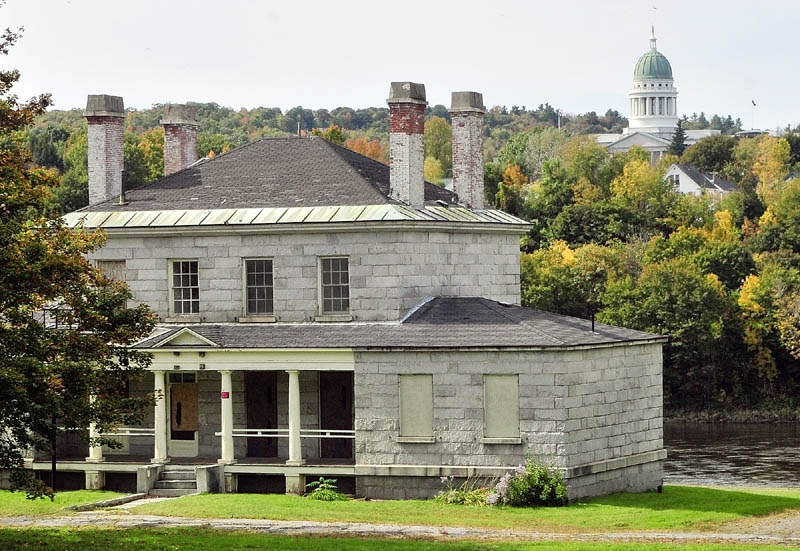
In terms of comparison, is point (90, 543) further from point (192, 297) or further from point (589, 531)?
point (192, 297)

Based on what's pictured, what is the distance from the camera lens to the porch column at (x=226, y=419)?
4200 cm

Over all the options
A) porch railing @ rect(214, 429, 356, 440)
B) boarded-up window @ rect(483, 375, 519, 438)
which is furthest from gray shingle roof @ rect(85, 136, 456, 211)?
boarded-up window @ rect(483, 375, 519, 438)

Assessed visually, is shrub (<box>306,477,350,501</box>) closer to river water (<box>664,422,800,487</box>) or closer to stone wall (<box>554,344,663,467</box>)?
stone wall (<box>554,344,663,467</box>)

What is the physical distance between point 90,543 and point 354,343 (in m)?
10.5

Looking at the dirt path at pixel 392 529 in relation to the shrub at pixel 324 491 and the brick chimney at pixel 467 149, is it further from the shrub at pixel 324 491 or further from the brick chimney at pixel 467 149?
the brick chimney at pixel 467 149

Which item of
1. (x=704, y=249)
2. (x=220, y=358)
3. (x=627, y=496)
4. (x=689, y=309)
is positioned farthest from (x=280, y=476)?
(x=704, y=249)

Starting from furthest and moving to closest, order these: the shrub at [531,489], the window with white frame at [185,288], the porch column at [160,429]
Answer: the window with white frame at [185,288]
the porch column at [160,429]
the shrub at [531,489]

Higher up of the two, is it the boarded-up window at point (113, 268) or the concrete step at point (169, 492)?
the boarded-up window at point (113, 268)

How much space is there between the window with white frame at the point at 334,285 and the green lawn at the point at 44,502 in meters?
7.00

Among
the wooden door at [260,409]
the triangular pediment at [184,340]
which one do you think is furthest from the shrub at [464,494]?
the triangular pediment at [184,340]

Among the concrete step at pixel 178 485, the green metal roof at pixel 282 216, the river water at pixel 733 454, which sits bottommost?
the river water at pixel 733 454

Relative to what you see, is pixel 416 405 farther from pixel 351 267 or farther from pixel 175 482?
pixel 175 482

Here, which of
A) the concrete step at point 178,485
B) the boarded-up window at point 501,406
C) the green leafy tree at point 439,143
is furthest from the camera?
the green leafy tree at point 439,143

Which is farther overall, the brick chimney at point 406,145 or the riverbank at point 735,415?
the riverbank at point 735,415
